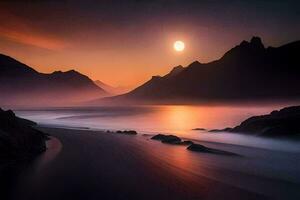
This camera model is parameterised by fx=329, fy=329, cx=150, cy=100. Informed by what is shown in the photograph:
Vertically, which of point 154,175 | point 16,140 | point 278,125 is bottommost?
point 154,175

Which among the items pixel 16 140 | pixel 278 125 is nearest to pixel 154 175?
pixel 16 140

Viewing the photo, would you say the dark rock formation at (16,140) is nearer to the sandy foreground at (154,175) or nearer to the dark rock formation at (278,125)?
the sandy foreground at (154,175)

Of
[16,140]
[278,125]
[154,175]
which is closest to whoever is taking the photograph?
[154,175]

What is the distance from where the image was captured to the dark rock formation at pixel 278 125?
Result: 1442 inches

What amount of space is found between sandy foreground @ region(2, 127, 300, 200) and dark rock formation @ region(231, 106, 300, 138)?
7102mm

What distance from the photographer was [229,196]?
53.7ft

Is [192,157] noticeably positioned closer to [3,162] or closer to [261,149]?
[261,149]

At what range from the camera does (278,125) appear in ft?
125

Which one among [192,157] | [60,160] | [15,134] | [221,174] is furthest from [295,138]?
[15,134]

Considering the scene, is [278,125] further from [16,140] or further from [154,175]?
[16,140]

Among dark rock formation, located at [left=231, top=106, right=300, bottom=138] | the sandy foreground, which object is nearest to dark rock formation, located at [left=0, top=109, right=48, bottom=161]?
the sandy foreground

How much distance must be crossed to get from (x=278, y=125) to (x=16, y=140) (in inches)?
1111

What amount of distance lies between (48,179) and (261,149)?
2114 centimetres

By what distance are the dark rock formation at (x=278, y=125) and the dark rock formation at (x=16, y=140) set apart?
24.9m
